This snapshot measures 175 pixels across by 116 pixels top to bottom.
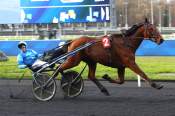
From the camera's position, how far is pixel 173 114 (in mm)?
9836

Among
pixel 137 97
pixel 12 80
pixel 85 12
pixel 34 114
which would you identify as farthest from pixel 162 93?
pixel 85 12

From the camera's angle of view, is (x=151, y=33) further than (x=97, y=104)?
Yes

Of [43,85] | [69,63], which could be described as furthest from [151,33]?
[43,85]

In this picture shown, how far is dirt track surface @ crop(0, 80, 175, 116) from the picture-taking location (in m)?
10.3

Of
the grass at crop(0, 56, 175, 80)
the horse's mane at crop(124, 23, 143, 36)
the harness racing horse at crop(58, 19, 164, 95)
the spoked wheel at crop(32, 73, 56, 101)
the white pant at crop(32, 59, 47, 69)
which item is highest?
the horse's mane at crop(124, 23, 143, 36)

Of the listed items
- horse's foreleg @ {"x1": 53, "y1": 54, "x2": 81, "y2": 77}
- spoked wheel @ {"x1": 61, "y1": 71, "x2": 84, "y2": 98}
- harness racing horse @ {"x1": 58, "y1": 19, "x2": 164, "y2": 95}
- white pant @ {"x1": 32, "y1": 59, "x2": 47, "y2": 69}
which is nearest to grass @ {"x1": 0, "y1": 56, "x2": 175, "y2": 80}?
white pant @ {"x1": 32, "y1": 59, "x2": 47, "y2": 69}

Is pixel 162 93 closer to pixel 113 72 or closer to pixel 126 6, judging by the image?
pixel 113 72

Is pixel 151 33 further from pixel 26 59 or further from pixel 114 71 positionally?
pixel 114 71

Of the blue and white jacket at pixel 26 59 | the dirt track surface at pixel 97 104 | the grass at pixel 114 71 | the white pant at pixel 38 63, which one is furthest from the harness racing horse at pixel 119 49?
the grass at pixel 114 71

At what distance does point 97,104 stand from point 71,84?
158 cm

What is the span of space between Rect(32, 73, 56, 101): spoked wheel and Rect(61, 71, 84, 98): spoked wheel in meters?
0.51

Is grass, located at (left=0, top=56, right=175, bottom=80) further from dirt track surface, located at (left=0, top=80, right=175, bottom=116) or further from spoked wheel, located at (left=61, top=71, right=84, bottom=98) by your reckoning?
spoked wheel, located at (left=61, top=71, right=84, bottom=98)

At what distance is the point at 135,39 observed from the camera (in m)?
12.8

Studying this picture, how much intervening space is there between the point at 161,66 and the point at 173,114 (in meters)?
14.6
